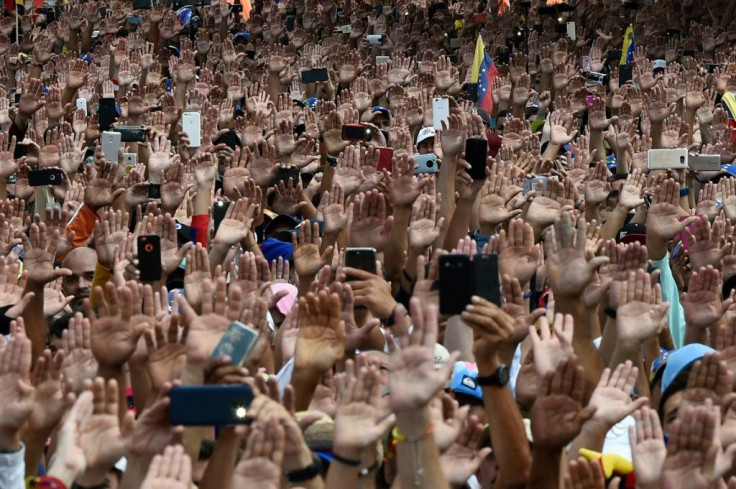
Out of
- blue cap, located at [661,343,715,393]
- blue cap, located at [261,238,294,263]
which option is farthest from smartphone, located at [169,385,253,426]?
blue cap, located at [261,238,294,263]

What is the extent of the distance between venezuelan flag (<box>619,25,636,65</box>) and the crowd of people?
126 cm

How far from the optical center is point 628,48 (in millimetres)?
14141

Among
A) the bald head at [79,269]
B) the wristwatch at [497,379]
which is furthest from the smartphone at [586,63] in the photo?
the wristwatch at [497,379]

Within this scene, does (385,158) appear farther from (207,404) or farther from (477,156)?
(207,404)

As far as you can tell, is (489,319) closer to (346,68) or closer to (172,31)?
(346,68)

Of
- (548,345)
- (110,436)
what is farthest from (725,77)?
(110,436)

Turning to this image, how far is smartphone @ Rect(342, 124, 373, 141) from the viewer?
26.1 ft

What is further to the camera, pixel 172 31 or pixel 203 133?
pixel 172 31

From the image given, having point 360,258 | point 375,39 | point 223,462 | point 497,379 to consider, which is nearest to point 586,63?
point 375,39

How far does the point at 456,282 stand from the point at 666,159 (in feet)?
11.2

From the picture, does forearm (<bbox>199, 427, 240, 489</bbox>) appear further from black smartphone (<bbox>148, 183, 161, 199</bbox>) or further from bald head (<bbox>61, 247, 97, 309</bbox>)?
black smartphone (<bbox>148, 183, 161, 199</bbox>)

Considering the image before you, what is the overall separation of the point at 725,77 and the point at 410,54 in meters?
3.58

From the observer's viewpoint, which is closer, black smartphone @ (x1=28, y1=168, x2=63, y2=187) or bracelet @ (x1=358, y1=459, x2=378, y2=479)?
bracelet @ (x1=358, y1=459, x2=378, y2=479)

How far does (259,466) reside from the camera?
346 cm
